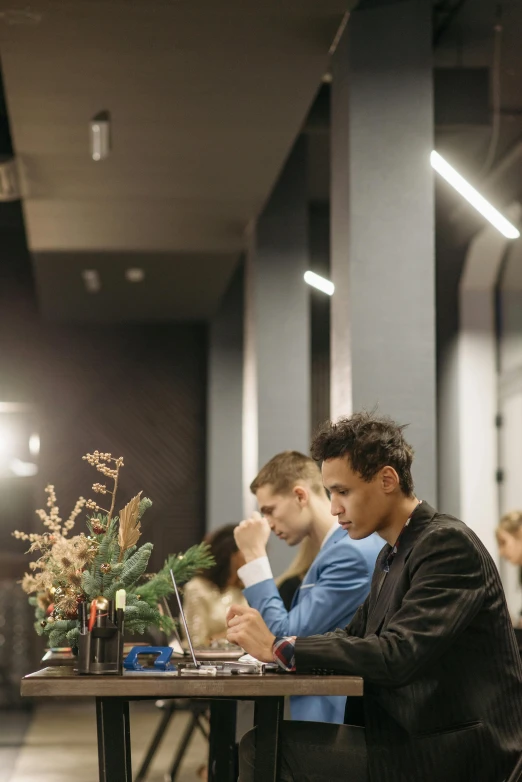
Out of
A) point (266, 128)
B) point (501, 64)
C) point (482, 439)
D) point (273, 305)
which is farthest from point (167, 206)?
point (482, 439)

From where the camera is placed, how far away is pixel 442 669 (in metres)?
2.43

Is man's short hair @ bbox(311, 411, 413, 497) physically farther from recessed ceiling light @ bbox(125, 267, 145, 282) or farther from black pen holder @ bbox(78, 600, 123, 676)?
recessed ceiling light @ bbox(125, 267, 145, 282)

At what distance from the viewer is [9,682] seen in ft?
31.3

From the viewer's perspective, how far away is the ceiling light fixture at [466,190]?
190 inches

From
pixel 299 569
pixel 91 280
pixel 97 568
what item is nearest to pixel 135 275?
pixel 91 280

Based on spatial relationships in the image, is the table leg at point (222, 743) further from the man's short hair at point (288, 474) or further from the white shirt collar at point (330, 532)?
the man's short hair at point (288, 474)

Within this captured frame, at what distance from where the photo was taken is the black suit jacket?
2.38m

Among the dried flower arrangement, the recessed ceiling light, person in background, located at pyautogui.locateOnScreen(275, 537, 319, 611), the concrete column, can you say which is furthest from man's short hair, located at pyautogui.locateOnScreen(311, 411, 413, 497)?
the recessed ceiling light

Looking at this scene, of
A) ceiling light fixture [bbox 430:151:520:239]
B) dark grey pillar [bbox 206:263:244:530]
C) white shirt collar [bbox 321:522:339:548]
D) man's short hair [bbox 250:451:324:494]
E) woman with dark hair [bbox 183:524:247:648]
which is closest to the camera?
white shirt collar [bbox 321:522:339:548]

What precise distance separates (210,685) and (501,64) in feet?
16.8

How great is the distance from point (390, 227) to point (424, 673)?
222 cm

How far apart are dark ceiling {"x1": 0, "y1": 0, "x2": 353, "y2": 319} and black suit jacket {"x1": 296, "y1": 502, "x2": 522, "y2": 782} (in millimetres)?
2506

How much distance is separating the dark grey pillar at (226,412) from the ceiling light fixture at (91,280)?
4.62 ft

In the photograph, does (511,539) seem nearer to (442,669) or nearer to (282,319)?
(282,319)
